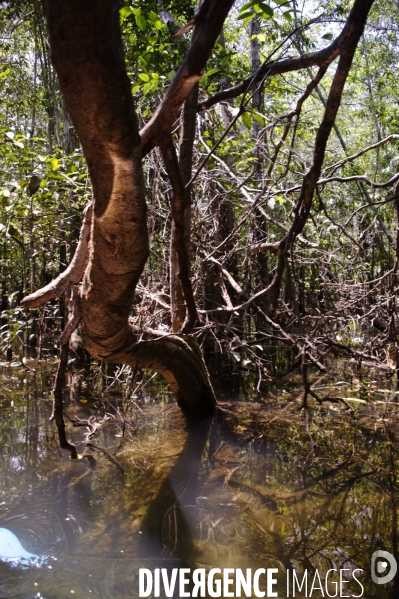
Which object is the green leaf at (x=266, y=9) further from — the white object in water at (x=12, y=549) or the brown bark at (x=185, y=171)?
the white object in water at (x=12, y=549)

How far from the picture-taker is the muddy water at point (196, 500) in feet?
7.07

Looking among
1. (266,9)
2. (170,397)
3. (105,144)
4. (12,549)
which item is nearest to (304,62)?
(266,9)

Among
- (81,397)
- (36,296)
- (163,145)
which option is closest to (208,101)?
(163,145)

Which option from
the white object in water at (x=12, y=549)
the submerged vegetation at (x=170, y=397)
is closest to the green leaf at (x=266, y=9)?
the submerged vegetation at (x=170, y=397)

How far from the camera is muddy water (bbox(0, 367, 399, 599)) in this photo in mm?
2154

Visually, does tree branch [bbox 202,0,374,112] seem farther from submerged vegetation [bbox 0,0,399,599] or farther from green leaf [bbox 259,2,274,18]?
green leaf [bbox 259,2,274,18]

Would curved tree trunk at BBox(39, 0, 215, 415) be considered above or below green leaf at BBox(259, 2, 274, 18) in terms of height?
below

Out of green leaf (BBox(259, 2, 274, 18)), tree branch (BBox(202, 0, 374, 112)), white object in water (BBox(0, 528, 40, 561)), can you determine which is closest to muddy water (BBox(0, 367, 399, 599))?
white object in water (BBox(0, 528, 40, 561))

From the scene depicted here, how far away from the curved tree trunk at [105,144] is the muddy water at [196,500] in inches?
39.9

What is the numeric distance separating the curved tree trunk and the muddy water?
101 cm

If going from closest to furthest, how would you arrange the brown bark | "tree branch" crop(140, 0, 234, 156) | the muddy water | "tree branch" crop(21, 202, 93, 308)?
1. "tree branch" crop(140, 0, 234, 156)
2. the muddy water
3. "tree branch" crop(21, 202, 93, 308)
4. the brown bark

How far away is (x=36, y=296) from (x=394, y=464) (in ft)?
8.41

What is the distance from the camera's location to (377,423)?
4164 millimetres

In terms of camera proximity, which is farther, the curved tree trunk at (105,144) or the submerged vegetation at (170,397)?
the submerged vegetation at (170,397)
